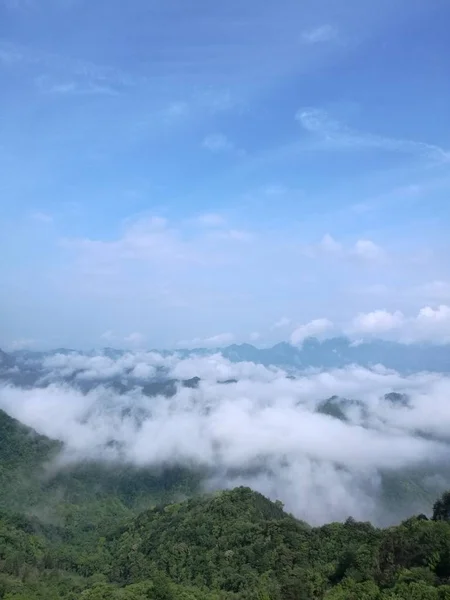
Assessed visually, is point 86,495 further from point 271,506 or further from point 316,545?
point 316,545

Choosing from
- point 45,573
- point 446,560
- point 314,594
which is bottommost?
point 45,573

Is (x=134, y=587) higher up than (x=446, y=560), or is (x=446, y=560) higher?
(x=446, y=560)

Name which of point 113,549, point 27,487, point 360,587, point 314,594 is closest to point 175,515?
point 113,549

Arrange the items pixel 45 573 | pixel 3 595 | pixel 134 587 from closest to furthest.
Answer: pixel 134 587 → pixel 3 595 → pixel 45 573

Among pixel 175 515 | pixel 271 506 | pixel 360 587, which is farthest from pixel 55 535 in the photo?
pixel 360 587

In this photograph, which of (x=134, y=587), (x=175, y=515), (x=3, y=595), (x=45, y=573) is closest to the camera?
(x=134, y=587)

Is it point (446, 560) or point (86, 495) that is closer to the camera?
point (446, 560)

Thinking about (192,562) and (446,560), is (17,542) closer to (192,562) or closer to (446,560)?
(192,562)
